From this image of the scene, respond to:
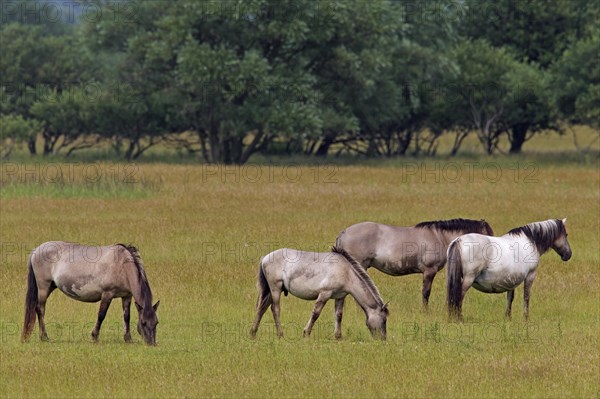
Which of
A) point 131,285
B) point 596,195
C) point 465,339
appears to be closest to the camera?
point 131,285

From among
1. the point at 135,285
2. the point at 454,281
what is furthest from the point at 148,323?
the point at 454,281

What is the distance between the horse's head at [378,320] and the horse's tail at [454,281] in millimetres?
2298

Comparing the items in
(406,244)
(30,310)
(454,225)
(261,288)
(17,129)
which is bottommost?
(17,129)

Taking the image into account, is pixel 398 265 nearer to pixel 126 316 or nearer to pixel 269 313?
pixel 269 313

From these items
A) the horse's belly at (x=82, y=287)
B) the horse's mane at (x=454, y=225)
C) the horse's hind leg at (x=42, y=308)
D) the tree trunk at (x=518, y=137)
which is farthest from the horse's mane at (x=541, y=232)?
the tree trunk at (x=518, y=137)

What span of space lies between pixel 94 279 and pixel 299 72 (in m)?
39.0

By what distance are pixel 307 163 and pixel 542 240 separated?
36.8 m

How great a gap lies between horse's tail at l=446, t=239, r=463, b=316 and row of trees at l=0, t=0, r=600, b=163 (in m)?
33.3

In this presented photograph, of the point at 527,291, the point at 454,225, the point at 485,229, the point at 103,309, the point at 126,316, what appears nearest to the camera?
the point at 103,309

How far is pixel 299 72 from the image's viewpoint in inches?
2088

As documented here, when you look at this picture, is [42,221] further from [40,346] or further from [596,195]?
[596,195]

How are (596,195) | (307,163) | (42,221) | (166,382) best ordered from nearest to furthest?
(166,382) < (42,221) < (596,195) < (307,163)

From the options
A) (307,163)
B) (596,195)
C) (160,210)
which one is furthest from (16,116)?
(596,195)

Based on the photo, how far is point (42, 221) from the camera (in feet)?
94.5
